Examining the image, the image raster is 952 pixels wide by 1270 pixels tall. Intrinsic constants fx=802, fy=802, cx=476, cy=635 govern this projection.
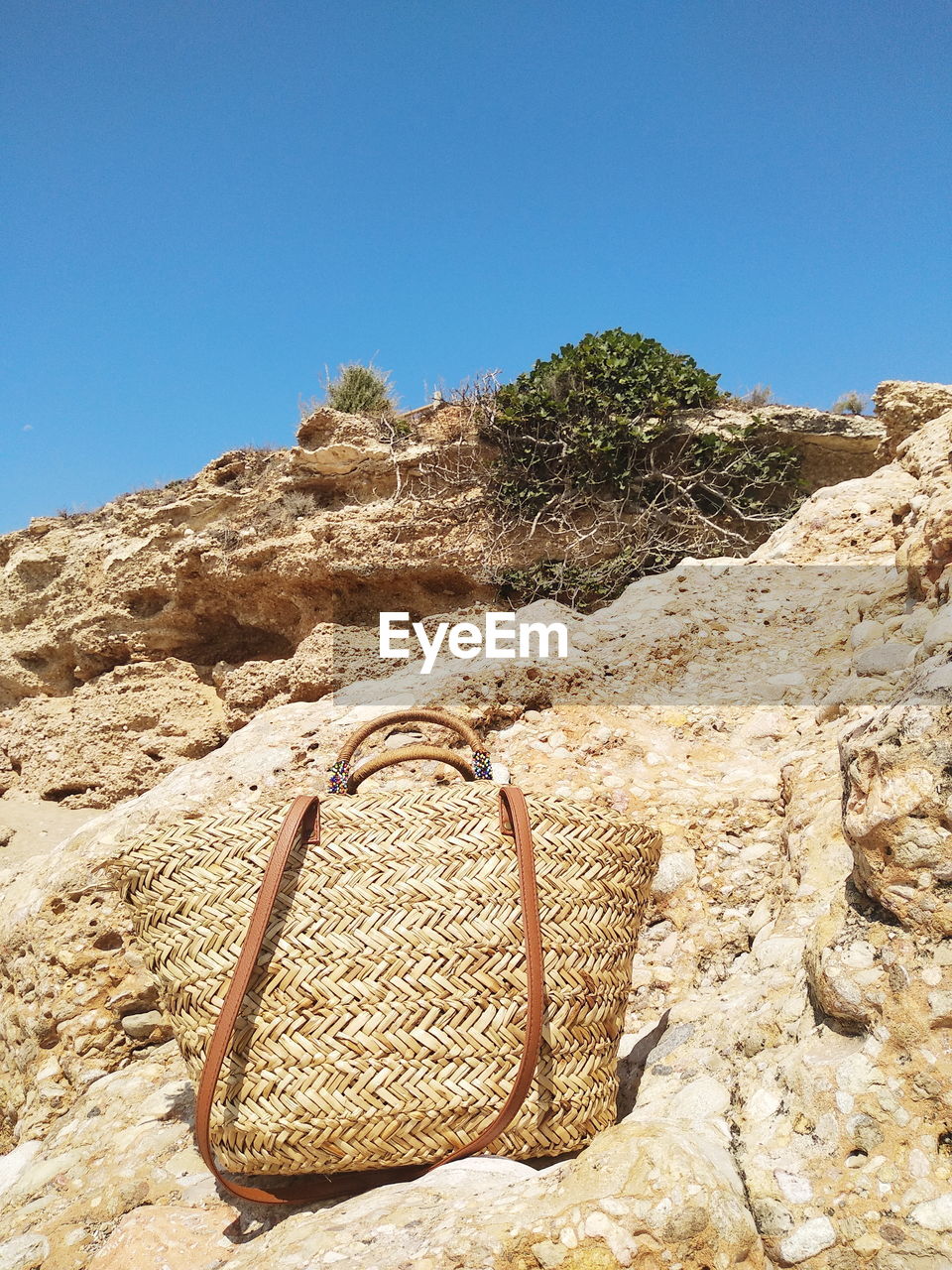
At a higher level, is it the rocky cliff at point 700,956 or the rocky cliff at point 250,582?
the rocky cliff at point 250,582

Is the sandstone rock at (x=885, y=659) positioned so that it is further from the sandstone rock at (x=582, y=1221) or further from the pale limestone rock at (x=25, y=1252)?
the pale limestone rock at (x=25, y=1252)

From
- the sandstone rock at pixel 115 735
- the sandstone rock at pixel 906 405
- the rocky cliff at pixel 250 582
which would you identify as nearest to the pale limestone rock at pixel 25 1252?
the rocky cliff at pixel 250 582

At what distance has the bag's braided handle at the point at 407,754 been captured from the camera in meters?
1.95

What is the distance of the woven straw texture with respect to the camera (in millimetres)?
1476

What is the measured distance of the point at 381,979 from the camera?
1500mm

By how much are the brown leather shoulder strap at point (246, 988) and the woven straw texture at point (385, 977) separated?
0.03m

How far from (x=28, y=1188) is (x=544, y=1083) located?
132 cm

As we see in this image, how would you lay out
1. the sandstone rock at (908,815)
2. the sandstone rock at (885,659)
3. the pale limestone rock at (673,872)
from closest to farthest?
the sandstone rock at (908,815), the pale limestone rock at (673,872), the sandstone rock at (885,659)

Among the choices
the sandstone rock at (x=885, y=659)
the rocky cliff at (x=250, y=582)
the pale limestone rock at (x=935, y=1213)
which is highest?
the rocky cliff at (x=250, y=582)

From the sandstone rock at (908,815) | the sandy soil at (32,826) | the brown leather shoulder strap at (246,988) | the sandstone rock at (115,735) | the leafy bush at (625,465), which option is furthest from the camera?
the sandstone rock at (115,735)

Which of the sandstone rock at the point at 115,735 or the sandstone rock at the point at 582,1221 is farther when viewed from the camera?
the sandstone rock at the point at 115,735

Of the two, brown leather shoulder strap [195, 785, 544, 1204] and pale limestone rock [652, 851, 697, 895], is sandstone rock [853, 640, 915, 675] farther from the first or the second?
brown leather shoulder strap [195, 785, 544, 1204]

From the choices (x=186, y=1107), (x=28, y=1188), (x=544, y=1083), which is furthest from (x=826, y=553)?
(x=28, y=1188)

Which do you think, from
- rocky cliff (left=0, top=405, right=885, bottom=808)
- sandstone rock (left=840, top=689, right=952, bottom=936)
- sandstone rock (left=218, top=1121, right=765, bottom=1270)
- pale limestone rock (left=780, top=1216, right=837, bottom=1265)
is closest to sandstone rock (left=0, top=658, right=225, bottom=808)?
rocky cliff (left=0, top=405, right=885, bottom=808)
